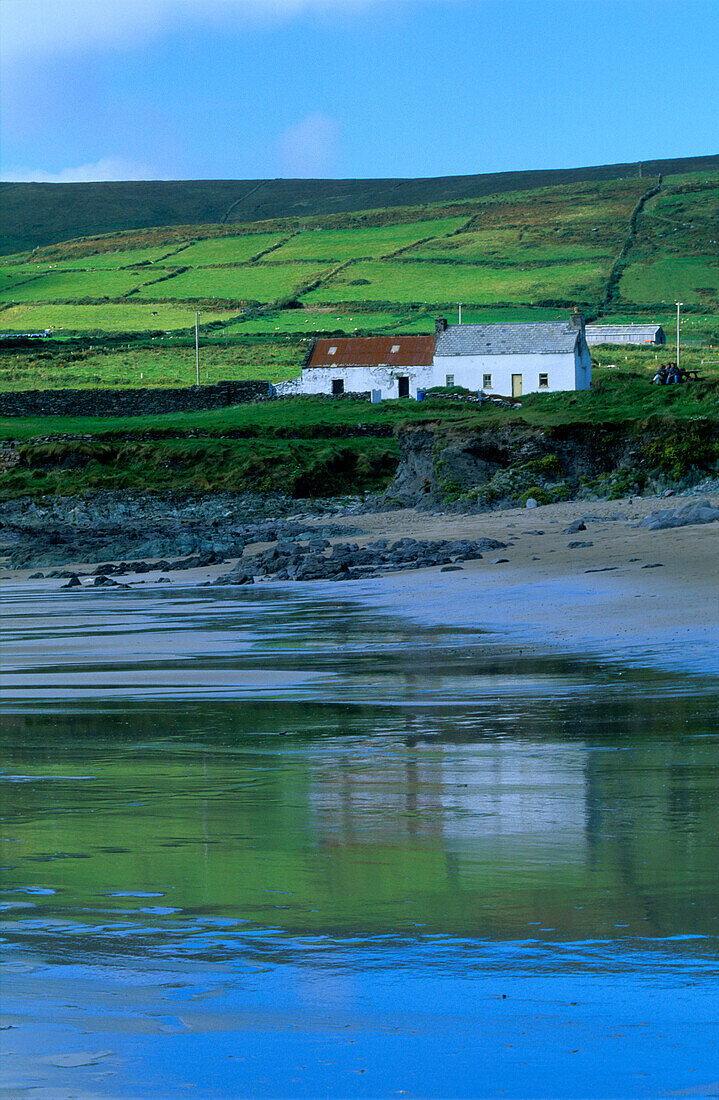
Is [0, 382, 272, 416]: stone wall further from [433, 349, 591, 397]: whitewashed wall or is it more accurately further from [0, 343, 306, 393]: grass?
[433, 349, 591, 397]: whitewashed wall

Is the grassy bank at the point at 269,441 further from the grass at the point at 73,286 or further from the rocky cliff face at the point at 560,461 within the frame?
the grass at the point at 73,286

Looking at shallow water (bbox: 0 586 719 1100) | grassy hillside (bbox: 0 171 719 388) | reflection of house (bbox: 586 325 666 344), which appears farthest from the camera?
reflection of house (bbox: 586 325 666 344)

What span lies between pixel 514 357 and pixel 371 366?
8204 mm

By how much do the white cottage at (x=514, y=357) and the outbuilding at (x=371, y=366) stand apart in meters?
1.17

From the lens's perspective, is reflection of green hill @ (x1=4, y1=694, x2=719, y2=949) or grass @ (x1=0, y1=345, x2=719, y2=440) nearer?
reflection of green hill @ (x1=4, y1=694, x2=719, y2=949)

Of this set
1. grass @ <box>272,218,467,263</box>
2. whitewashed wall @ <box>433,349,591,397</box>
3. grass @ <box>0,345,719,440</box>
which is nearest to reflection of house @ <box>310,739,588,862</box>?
grass @ <box>0,345,719,440</box>

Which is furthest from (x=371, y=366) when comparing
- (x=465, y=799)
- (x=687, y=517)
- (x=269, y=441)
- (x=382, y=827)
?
(x=382, y=827)

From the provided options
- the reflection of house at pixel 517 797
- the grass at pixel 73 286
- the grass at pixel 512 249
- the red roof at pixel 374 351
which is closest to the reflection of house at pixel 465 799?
the reflection of house at pixel 517 797

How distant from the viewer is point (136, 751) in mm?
8180

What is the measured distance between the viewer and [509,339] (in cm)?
6869

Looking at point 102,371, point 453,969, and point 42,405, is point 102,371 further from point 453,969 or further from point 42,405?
point 453,969

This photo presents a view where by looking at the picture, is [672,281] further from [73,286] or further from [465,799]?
[465,799]

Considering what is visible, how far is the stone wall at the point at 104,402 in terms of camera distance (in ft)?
201

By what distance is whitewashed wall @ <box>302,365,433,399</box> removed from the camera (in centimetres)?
7069
